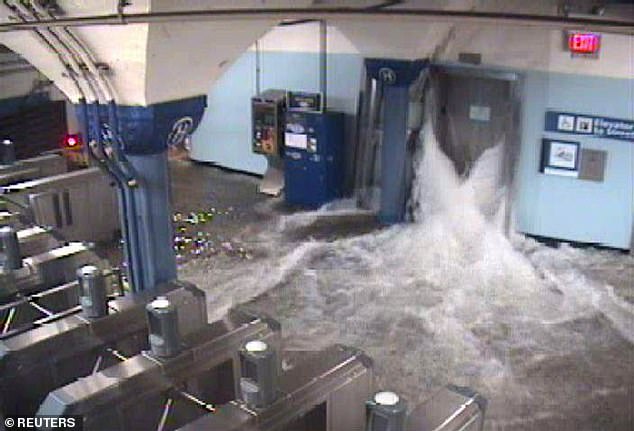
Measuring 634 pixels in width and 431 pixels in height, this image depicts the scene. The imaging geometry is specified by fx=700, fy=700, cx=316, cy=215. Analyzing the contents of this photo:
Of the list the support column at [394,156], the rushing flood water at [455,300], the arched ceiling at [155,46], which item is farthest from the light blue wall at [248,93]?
the arched ceiling at [155,46]

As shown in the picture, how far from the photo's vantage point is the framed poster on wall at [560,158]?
7.75m

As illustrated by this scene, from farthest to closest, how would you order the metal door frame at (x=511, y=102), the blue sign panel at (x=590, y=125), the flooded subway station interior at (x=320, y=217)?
the metal door frame at (x=511, y=102) < the blue sign panel at (x=590, y=125) < the flooded subway station interior at (x=320, y=217)

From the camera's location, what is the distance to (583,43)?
7359 millimetres

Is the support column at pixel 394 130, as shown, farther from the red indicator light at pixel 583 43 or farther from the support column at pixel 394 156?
the red indicator light at pixel 583 43

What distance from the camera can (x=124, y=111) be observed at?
16.4 feet

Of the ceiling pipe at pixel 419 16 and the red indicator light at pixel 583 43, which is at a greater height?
the red indicator light at pixel 583 43

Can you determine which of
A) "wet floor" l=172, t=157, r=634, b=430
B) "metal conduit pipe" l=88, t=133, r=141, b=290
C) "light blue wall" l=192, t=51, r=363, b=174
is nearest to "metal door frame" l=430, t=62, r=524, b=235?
"wet floor" l=172, t=157, r=634, b=430

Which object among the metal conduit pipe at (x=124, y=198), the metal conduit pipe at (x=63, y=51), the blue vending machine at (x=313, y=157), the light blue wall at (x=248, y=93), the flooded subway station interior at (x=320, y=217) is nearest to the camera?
the flooded subway station interior at (x=320, y=217)

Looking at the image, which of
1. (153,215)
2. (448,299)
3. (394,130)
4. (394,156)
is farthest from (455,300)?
(153,215)

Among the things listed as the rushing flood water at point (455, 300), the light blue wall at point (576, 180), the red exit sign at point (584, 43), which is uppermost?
the red exit sign at point (584, 43)

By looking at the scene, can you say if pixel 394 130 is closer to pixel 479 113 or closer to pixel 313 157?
pixel 479 113

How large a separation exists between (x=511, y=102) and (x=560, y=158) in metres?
0.83

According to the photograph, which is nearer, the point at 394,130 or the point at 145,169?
the point at 145,169

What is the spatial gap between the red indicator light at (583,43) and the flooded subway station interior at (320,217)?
0.21 ft
